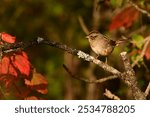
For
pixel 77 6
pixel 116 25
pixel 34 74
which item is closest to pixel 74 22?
pixel 77 6

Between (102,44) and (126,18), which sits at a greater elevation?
(126,18)

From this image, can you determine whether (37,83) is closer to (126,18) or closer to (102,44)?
(102,44)

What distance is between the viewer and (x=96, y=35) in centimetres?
412

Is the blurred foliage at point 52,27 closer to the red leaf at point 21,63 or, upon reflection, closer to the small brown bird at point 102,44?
the small brown bird at point 102,44

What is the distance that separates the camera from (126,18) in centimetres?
502

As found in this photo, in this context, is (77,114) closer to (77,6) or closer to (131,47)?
(131,47)

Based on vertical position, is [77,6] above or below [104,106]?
above

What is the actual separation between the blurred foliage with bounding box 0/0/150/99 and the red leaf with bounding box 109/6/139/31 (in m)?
2.33

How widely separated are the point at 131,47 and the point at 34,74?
1.29 meters

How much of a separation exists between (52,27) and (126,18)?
3.05 m

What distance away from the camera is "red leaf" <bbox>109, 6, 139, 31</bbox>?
16.4 ft

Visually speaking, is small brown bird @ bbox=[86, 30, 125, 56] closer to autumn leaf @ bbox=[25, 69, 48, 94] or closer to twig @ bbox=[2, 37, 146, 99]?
autumn leaf @ bbox=[25, 69, 48, 94]

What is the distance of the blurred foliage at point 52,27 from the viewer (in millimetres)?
7648

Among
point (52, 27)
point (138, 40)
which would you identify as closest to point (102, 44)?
point (138, 40)
